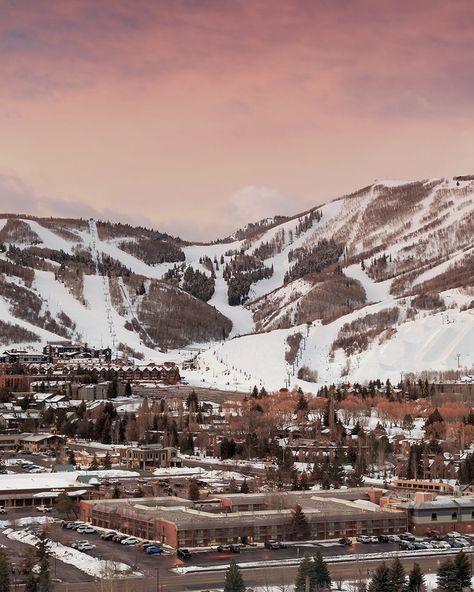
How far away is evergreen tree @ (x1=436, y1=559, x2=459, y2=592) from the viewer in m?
33.6

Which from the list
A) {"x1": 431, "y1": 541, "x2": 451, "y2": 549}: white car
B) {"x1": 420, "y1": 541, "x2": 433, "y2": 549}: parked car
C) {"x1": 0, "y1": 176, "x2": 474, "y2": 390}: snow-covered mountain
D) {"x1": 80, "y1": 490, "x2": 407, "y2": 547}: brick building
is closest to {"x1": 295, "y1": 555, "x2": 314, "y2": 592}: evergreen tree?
{"x1": 80, "y1": 490, "x2": 407, "y2": 547}: brick building

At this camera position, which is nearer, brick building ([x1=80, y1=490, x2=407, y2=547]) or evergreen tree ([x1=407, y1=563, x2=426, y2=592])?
evergreen tree ([x1=407, y1=563, x2=426, y2=592])

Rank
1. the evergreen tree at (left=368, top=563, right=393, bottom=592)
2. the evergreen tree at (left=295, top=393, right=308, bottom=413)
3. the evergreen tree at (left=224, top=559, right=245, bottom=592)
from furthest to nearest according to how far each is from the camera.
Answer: the evergreen tree at (left=295, top=393, right=308, bottom=413), the evergreen tree at (left=368, top=563, right=393, bottom=592), the evergreen tree at (left=224, top=559, right=245, bottom=592)

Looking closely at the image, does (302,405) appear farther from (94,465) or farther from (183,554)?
(183,554)

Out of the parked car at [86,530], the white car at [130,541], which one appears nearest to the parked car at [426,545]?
the white car at [130,541]

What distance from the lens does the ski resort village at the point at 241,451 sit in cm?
3781

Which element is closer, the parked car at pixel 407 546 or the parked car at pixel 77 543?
the parked car at pixel 77 543

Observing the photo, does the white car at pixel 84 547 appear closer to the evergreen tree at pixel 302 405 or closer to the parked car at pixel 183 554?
the parked car at pixel 183 554

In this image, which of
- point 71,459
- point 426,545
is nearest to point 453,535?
point 426,545

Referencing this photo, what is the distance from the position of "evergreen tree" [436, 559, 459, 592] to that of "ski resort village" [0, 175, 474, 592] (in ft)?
0.13

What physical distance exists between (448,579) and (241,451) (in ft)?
115

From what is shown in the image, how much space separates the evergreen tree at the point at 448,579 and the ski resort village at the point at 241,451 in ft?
0.13

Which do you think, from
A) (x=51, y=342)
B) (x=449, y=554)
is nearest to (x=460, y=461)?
(x=449, y=554)

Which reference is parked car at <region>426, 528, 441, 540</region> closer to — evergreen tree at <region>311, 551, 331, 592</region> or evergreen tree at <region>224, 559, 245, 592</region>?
evergreen tree at <region>311, 551, 331, 592</region>
